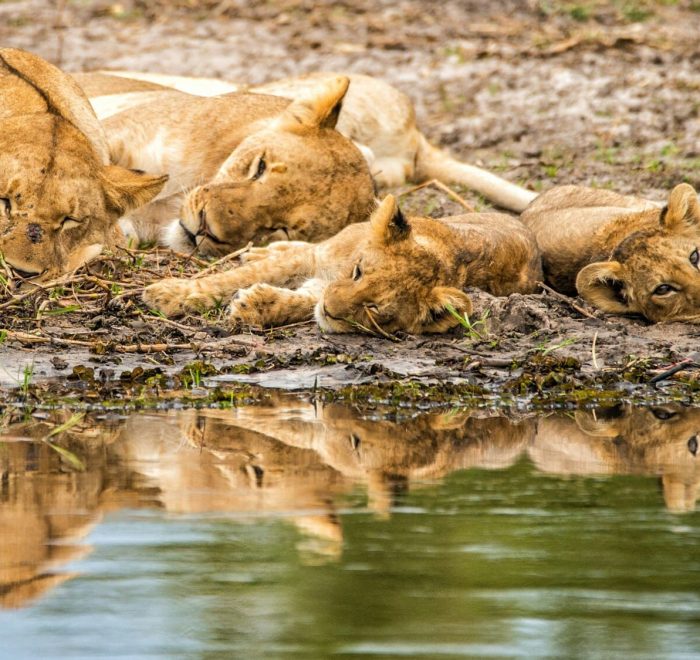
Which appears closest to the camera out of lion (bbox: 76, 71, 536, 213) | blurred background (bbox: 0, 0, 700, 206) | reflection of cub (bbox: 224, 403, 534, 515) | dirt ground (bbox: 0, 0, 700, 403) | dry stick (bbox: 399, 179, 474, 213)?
reflection of cub (bbox: 224, 403, 534, 515)

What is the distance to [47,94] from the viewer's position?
22.2 ft

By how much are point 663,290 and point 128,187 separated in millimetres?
2220

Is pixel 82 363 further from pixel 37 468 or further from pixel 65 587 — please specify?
pixel 65 587

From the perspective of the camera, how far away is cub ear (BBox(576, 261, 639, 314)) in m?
6.20

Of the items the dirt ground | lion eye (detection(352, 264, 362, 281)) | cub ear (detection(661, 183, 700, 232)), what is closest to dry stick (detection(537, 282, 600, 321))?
the dirt ground

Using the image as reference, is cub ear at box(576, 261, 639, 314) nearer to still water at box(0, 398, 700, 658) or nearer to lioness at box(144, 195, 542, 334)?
lioness at box(144, 195, 542, 334)

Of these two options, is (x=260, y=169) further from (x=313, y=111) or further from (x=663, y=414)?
(x=663, y=414)

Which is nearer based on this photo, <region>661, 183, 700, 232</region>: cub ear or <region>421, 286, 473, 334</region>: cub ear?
<region>421, 286, 473, 334</region>: cub ear

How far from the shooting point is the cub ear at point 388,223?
18.6ft

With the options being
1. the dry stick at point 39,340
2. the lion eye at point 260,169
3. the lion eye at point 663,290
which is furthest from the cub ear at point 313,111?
the dry stick at point 39,340

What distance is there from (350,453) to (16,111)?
10.4ft

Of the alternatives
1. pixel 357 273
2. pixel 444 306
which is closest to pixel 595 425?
pixel 444 306

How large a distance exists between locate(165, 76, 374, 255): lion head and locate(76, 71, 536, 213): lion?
4.19ft

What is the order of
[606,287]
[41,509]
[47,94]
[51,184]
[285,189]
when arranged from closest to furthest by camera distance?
[41,509] < [51,184] < [606,287] < [47,94] < [285,189]
